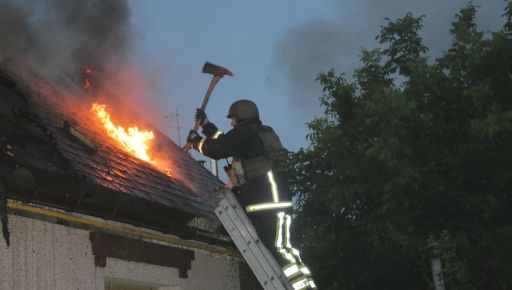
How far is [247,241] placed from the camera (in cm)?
500

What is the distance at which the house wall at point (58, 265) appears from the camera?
438 cm

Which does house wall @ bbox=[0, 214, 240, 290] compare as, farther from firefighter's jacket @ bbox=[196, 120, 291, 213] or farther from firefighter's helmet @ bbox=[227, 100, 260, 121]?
firefighter's helmet @ bbox=[227, 100, 260, 121]

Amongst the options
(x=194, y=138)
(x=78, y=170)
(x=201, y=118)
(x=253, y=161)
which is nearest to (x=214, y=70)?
(x=201, y=118)

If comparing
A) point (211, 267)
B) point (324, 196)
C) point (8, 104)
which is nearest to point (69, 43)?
point (8, 104)

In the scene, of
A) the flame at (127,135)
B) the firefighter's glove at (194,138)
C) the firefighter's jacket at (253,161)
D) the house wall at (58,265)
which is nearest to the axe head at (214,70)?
the flame at (127,135)

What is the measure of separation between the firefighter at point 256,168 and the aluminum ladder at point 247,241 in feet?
1.08

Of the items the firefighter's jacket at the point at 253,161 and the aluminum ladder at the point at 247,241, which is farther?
the firefighter's jacket at the point at 253,161

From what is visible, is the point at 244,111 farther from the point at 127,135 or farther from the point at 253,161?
the point at 127,135

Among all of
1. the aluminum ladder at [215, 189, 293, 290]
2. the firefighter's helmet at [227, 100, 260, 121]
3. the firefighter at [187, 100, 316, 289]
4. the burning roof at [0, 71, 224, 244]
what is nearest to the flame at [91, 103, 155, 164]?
the burning roof at [0, 71, 224, 244]

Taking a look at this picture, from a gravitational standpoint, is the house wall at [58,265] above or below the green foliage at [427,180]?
below

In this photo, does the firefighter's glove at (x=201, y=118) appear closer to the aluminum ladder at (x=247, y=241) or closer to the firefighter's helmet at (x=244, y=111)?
the firefighter's helmet at (x=244, y=111)

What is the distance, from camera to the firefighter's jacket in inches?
221

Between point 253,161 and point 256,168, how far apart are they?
0.24 ft

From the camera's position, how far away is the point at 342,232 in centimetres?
1033
